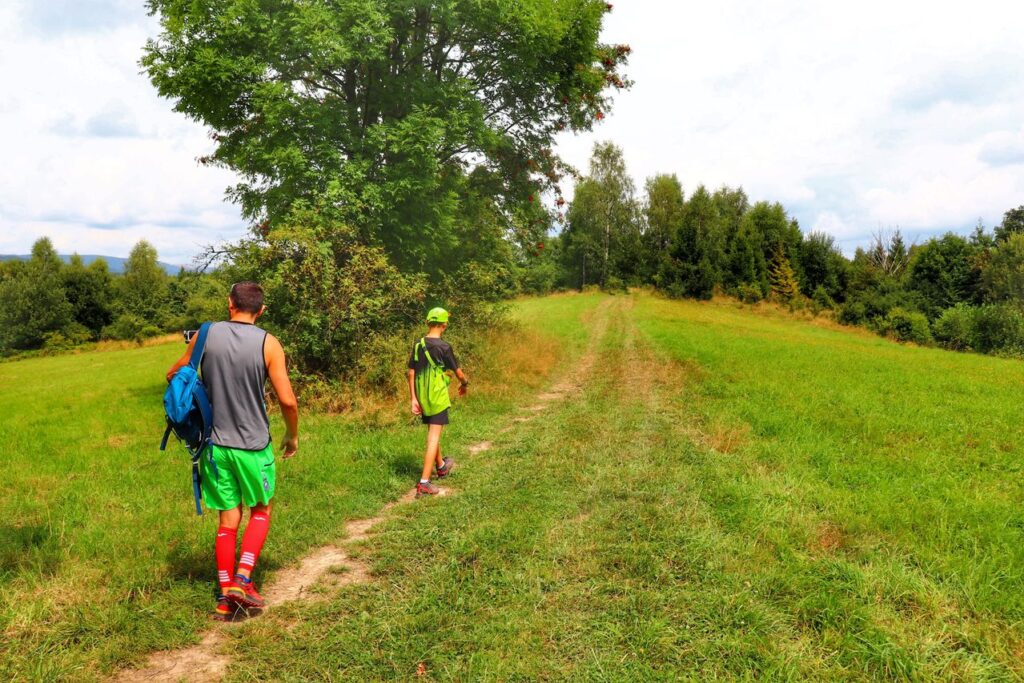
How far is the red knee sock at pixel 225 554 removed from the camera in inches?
147

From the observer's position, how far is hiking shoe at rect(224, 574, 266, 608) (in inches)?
144

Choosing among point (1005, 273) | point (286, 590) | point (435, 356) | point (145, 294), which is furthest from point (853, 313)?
point (145, 294)

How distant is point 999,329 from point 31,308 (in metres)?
76.9

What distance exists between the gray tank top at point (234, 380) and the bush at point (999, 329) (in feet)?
132

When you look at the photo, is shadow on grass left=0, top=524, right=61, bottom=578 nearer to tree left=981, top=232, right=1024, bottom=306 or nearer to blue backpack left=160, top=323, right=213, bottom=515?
blue backpack left=160, top=323, right=213, bottom=515

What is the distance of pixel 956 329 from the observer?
34281 mm

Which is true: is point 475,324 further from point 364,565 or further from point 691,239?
point 691,239

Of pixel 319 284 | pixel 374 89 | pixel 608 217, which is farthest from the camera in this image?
pixel 608 217

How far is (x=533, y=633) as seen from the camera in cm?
340

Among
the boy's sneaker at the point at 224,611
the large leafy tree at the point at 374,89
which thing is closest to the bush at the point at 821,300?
the large leafy tree at the point at 374,89

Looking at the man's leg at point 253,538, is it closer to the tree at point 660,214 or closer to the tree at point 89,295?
the tree at point 660,214

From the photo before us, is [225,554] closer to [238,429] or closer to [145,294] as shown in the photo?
[238,429]

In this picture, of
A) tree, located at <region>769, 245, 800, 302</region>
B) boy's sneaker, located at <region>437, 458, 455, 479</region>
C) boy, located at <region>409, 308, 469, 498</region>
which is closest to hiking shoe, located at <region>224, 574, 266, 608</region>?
boy, located at <region>409, 308, 469, 498</region>

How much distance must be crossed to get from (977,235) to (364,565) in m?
62.4
